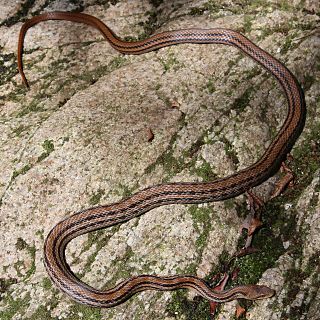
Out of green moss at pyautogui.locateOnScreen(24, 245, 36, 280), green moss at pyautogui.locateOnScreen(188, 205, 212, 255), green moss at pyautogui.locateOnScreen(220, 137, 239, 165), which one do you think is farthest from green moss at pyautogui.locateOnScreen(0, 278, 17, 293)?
green moss at pyautogui.locateOnScreen(220, 137, 239, 165)

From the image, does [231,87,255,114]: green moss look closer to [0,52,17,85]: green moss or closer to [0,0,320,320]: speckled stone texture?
[0,0,320,320]: speckled stone texture

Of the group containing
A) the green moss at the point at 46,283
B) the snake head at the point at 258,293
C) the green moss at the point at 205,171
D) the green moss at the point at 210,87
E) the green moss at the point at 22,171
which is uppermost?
the green moss at the point at 210,87

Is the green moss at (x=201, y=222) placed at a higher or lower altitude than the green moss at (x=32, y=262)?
higher

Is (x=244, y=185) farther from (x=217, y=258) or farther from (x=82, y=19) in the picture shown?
(x=82, y=19)

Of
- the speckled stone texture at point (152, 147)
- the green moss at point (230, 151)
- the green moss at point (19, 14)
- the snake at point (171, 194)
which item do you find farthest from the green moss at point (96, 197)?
the green moss at point (19, 14)

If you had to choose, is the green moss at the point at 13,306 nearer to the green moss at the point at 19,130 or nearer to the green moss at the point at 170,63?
the green moss at the point at 19,130

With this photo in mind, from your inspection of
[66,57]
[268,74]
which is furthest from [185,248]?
[66,57]

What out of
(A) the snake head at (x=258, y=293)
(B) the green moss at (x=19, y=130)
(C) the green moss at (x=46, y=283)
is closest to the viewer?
(A) the snake head at (x=258, y=293)
